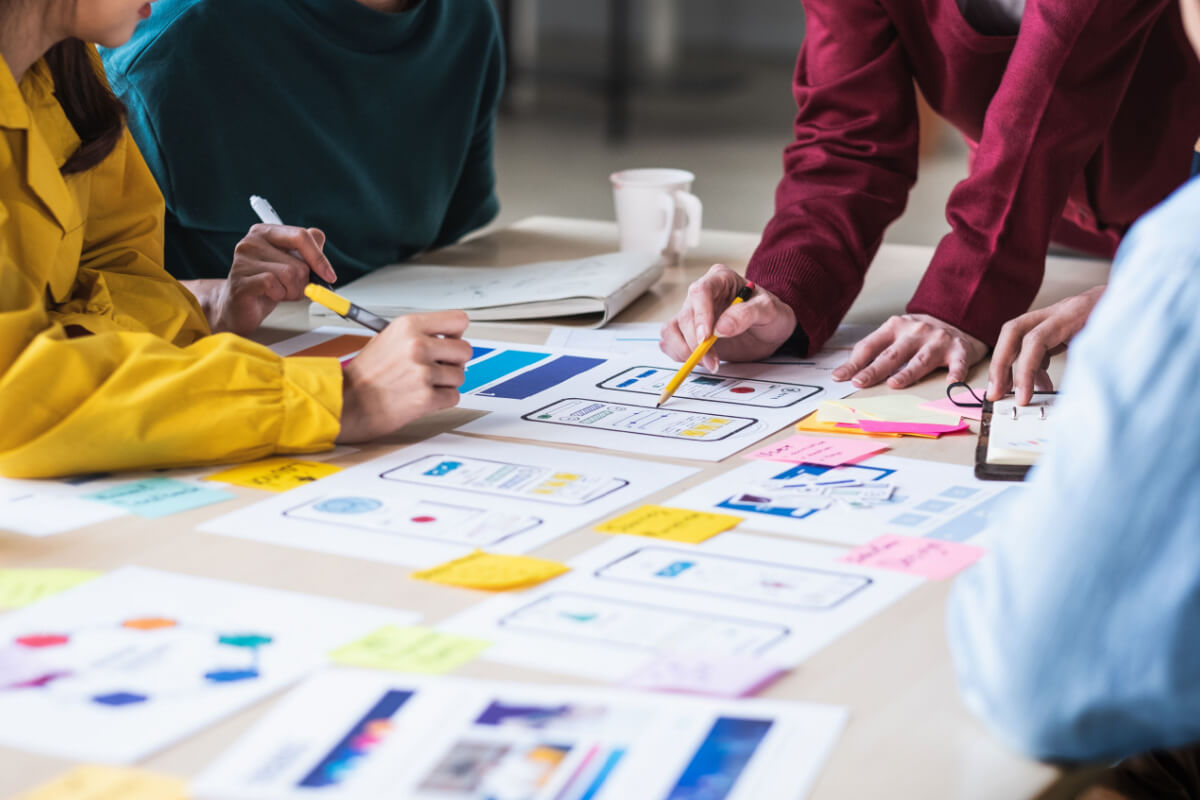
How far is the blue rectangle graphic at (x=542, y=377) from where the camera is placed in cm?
119

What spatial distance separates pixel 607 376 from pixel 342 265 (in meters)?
0.57

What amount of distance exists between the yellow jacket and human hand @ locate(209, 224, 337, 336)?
19cm

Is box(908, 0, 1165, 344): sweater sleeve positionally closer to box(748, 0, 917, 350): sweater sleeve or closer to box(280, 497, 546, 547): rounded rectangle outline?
box(748, 0, 917, 350): sweater sleeve

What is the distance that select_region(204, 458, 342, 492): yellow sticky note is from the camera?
953 millimetres

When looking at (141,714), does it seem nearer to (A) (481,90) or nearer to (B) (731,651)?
(B) (731,651)

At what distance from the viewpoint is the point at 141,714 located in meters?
0.62

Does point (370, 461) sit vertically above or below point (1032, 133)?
below

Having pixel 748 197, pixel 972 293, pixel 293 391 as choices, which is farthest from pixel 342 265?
pixel 748 197

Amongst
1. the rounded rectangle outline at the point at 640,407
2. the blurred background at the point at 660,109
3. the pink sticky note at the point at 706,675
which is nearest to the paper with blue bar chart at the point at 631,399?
the rounded rectangle outline at the point at 640,407

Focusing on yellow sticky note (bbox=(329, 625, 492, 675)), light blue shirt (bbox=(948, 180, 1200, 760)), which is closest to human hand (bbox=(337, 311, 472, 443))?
yellow sticky note (bbox=(329, 625, 492, 675))

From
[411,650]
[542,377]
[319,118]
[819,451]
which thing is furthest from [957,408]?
[319,118]

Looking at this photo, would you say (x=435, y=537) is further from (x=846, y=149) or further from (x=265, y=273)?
(x=846, y=149)

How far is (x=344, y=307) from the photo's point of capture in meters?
1.16

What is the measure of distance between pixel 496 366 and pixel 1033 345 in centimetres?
51
